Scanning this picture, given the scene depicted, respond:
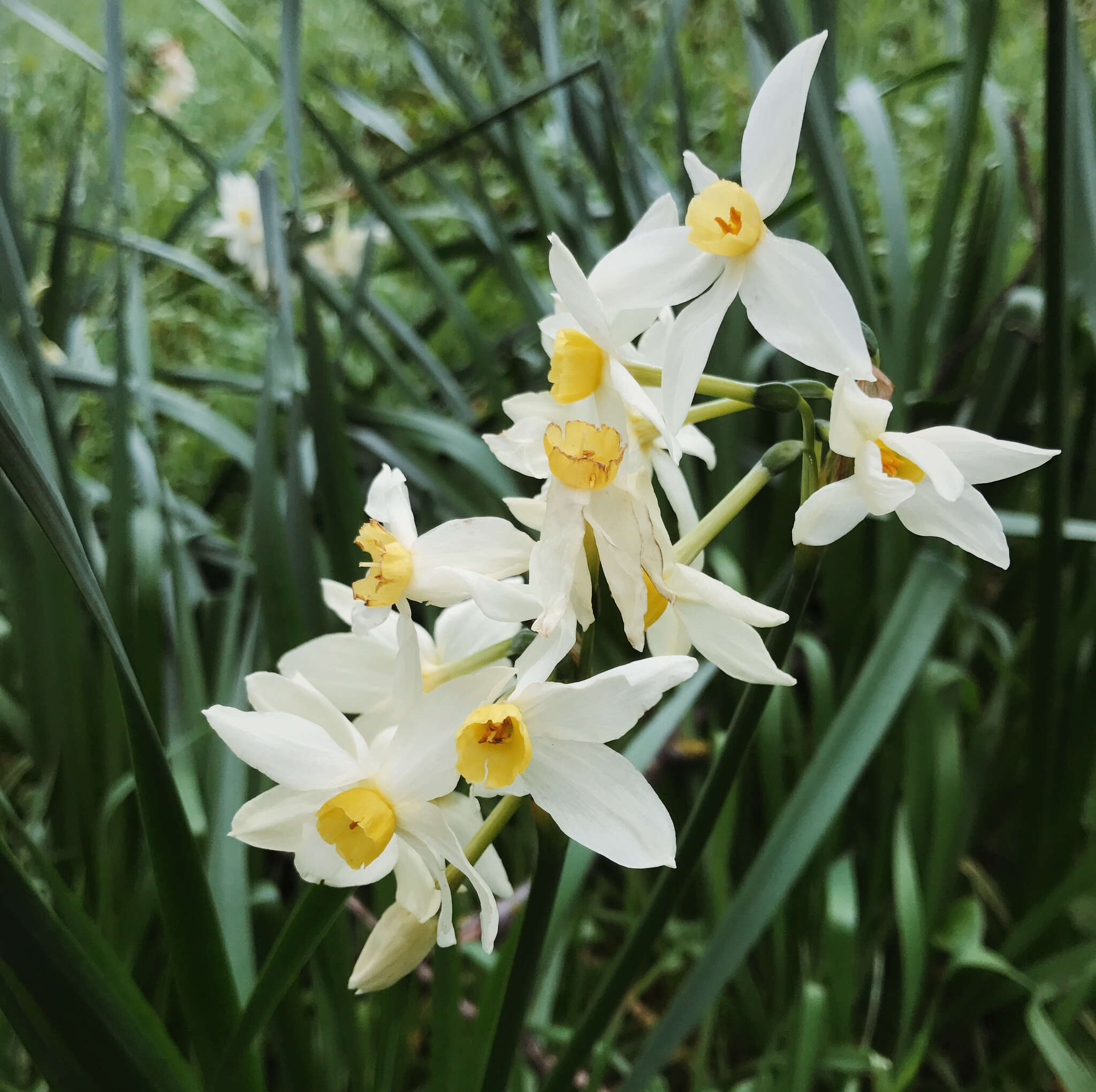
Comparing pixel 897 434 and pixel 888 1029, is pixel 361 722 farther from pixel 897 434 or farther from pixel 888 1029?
pixel 888 1029

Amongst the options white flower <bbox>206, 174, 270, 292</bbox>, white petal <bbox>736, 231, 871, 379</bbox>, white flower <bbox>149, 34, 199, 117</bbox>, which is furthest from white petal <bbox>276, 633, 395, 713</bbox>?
white flower <bbox>149, 34, 199, 117</bbox>

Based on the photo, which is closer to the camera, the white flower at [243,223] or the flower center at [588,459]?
the flower center at [588,459]

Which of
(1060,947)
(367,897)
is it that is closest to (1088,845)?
(1060,947)

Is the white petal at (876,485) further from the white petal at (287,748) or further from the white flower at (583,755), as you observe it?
the white petal at (287,748)

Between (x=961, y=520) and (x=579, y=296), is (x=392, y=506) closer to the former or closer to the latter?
(x=579, y=296)

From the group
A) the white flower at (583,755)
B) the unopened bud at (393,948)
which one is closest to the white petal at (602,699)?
the white flower at (583,755)

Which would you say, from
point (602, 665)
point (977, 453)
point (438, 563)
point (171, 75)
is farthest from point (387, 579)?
point (171, 75)
